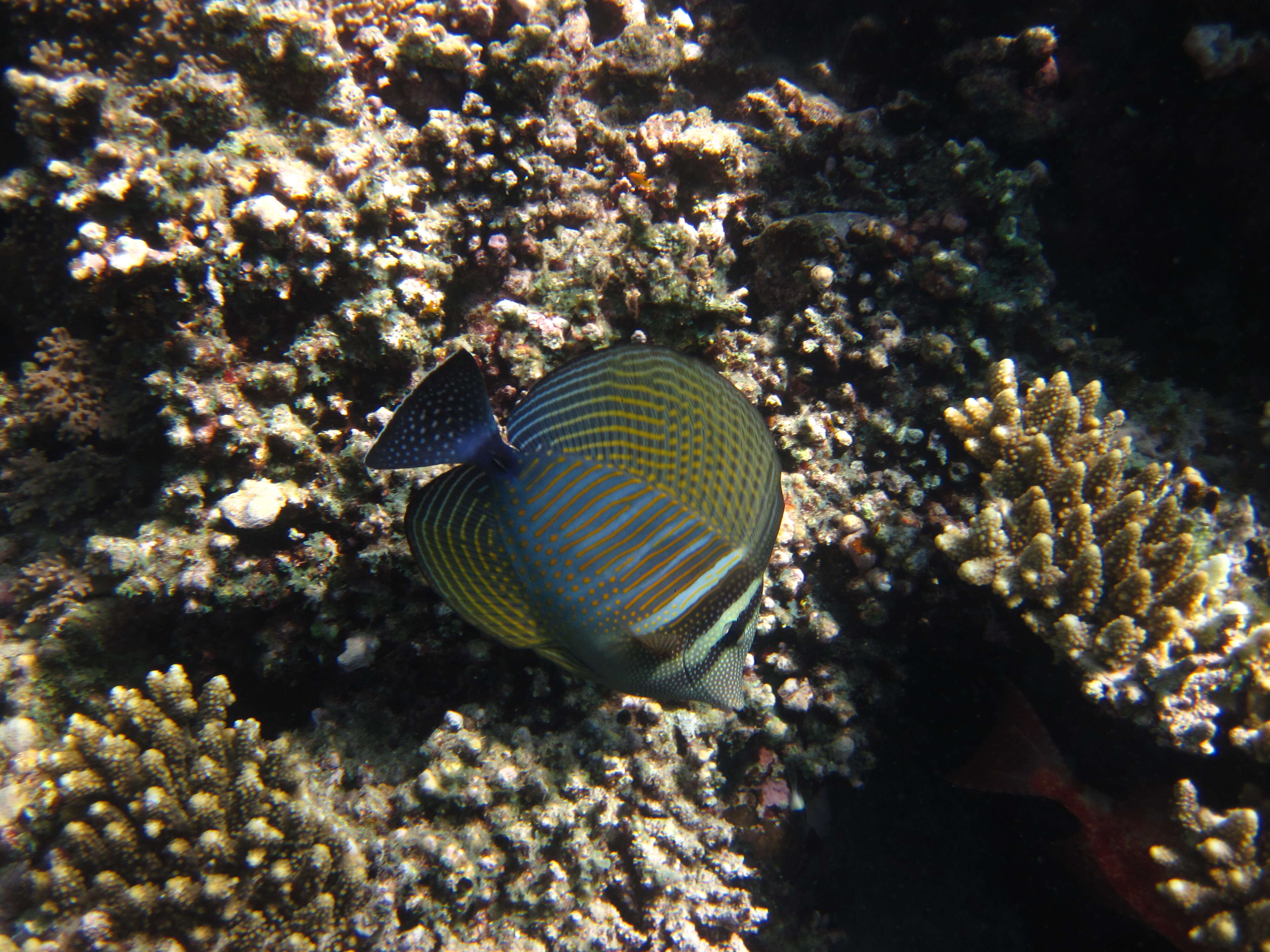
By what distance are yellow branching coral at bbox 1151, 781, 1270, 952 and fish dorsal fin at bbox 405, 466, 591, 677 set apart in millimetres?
2409

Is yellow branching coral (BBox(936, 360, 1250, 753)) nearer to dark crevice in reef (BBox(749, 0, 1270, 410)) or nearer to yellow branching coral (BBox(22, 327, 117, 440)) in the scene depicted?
dark crevice in reef (BBox(749, 0, 1270, 410))

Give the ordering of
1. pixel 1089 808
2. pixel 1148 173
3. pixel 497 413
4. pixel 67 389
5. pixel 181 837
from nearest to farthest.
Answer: pixel 181 837
pixel 1089 808
pixel 497 413
pixel 67 389
pixel 1148 173

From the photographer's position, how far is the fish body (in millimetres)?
2143

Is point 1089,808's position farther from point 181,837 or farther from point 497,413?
point 181,837

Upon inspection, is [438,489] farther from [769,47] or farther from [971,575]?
[769,47]

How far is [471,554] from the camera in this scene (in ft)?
5.84

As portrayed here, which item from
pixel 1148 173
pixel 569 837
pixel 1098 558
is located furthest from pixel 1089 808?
pixel 1148 173

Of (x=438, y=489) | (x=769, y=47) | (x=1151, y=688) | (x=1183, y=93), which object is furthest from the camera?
(x=769, y=47)

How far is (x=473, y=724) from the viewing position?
2.36 m

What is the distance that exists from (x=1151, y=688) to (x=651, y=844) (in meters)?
2.10

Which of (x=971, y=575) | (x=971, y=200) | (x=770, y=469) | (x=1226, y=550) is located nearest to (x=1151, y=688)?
(x=971, y=575)

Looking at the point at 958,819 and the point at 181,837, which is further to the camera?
the point at 958,819

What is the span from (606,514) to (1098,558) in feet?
6.78

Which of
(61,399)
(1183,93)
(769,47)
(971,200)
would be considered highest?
(769,47)
